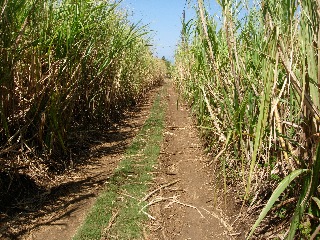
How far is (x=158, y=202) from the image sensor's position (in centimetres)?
381

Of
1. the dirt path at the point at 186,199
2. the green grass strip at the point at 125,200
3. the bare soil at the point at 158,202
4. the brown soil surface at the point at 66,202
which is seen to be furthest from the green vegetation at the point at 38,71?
the dirt path at the point at 186,199

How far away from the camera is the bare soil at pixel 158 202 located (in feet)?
10.4

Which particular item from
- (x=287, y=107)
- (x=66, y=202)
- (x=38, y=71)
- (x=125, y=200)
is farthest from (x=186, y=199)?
(x=38, y=71)

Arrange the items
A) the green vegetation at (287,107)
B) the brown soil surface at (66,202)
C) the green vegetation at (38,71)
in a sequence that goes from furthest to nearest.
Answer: the green vegetation at (38,71)
the brown soil surface at (66,202)
the green vegetation at (287,107)

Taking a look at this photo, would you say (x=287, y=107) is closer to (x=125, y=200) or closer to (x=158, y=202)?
(x=158, y=202)

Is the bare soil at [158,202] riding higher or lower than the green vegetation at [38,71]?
lower

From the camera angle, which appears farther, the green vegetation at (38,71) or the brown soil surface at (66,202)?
the green vegetation at (38,71)

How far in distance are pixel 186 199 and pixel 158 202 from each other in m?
0.32

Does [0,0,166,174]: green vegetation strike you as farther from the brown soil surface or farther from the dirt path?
the dirt path

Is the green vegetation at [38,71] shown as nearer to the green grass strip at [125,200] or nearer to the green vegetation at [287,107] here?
the green grass strip at [125,200]

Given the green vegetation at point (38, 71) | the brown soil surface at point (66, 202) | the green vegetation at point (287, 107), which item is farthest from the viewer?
the green vegetation at point (38, 71)

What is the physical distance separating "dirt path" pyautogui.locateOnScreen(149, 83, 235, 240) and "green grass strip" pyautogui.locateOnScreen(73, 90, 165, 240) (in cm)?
16

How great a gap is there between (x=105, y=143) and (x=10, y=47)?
3.11m

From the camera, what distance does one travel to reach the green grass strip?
3.17 m
